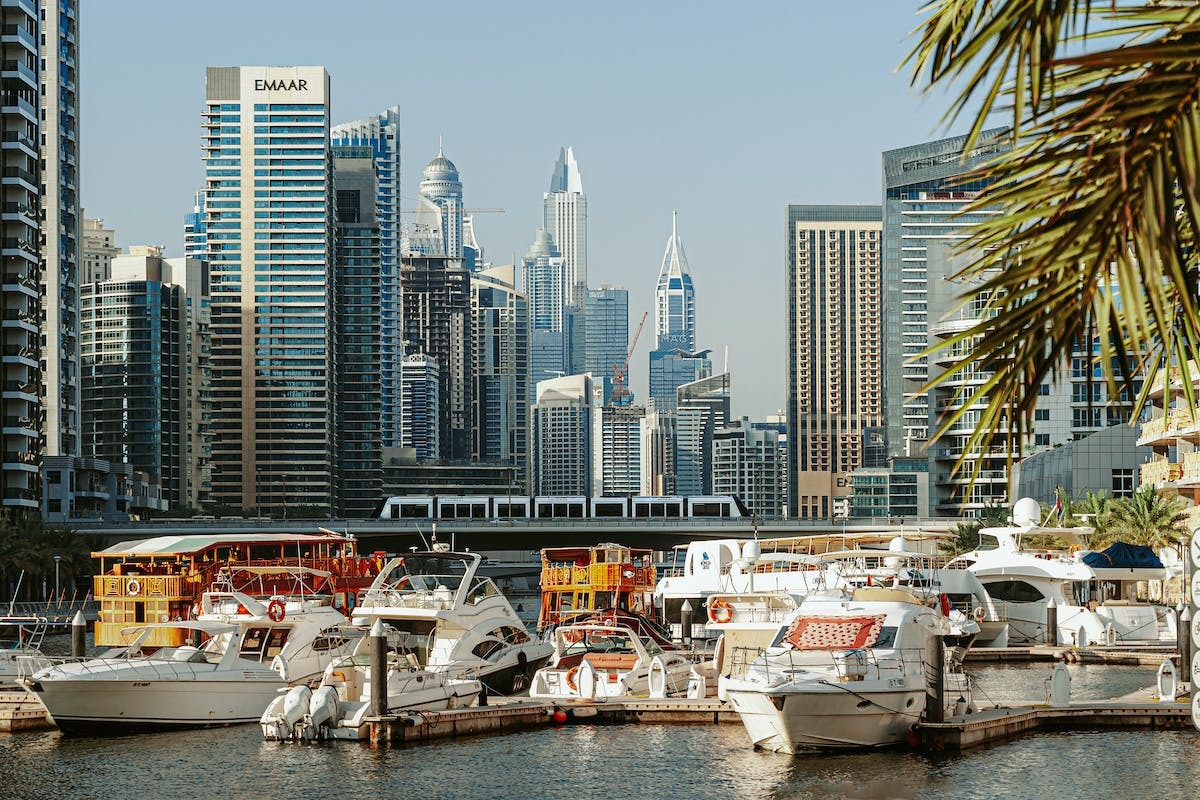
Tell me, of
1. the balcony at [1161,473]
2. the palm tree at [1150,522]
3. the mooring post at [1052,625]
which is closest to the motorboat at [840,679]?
the mooring post at [1052,625]

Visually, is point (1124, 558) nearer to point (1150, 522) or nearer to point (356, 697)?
point (1150, 522)

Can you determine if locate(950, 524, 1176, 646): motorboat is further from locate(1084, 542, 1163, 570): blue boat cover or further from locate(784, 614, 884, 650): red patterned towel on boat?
locate(784, 614, 884, 650): red patterned towel on boat

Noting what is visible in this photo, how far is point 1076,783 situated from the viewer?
35.2 meters

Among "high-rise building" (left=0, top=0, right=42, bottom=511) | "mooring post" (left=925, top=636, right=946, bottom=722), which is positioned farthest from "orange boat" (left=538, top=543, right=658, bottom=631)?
"high-rise building" (left=0, top=0, right=42, bottom=511)

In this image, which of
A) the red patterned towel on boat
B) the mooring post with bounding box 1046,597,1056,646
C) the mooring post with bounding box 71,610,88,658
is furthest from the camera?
the mooring post with bounding box 1046,597,1056,646

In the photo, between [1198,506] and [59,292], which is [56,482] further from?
[1198,506]

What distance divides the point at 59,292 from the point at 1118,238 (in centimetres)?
19293

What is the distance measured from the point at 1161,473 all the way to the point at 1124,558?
2252 cm

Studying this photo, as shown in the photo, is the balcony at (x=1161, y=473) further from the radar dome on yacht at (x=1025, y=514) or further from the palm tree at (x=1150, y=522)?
the radar dome on yacht at (x=1025, y=514)

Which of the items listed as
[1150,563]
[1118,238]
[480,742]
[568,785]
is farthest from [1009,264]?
[1150,563]

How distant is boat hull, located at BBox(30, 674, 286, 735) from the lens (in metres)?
43.0

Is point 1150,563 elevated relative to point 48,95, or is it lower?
lower

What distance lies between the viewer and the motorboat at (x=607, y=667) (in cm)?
4588

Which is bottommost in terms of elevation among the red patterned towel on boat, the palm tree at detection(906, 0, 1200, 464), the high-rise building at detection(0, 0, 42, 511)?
the red patterned towel on boat
